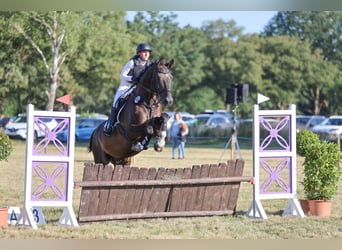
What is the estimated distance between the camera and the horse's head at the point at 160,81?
8094 millimetres

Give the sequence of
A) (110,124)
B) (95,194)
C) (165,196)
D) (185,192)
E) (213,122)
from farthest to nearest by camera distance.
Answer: (213,122), (110,124), (185,192), (165,196), (95,194)

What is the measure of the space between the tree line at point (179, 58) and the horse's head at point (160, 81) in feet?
83.7

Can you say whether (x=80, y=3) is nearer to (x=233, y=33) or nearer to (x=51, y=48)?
(x=51, y=48)

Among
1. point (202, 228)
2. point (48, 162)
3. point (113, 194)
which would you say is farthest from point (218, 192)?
point (48, 162)

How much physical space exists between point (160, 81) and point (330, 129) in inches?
787

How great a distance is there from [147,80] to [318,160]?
248cm

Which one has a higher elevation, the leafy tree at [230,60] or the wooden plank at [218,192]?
the leafy tree at [230,60]

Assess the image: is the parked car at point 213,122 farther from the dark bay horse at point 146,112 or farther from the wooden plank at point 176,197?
the wooden plank at point 176,197

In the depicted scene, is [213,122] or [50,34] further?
[213,122]

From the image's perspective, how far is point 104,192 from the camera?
7.62m

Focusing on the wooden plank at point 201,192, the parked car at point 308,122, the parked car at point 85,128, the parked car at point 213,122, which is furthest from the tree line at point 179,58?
the wooden plank at point 201,192

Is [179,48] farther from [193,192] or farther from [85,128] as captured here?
[193,192]

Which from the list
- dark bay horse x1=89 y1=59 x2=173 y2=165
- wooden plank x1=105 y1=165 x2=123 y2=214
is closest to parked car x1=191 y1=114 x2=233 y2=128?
dark bay horse x1=89 y1=59 x2=173 y2=165

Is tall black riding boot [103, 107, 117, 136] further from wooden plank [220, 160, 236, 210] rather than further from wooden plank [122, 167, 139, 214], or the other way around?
wooden plank [220, 160, 236, 210]
